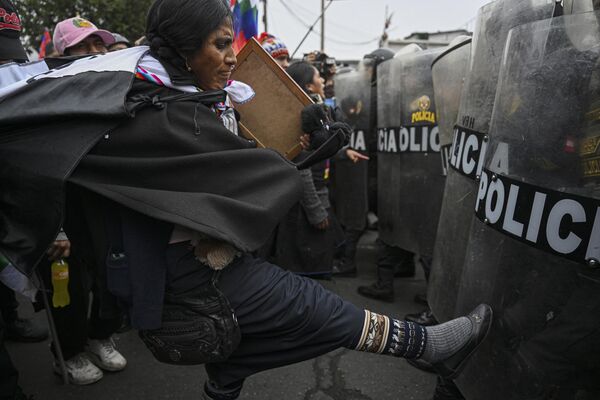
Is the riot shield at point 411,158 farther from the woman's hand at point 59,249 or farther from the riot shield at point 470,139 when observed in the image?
the woman's hand at point 59,249

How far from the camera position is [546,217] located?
123 centimetres

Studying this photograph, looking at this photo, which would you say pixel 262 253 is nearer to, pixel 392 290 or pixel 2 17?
pixel 392 290

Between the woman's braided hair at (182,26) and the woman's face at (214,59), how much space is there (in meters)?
0.02

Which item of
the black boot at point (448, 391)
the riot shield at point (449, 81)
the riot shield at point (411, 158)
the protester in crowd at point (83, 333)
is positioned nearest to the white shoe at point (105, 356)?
the protester in crowd at point (83, 333)

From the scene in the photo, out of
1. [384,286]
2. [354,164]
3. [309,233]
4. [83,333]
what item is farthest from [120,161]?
[354,164]

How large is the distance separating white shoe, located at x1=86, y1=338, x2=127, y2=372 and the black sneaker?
1.63ft

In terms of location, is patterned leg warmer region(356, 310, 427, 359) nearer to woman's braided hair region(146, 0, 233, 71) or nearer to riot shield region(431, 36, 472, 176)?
woman's braided hair region(146, 0, 233, 71)

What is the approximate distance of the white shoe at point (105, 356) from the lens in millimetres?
2541

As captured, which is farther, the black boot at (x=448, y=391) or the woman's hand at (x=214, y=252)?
the black boot at (x=448, y=391)

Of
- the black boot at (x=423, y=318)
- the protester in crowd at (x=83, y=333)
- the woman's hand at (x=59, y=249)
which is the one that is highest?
the woman's hand at (x=59, y=249)

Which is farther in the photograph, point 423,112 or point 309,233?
point 309,233

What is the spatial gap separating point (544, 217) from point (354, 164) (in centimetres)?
288

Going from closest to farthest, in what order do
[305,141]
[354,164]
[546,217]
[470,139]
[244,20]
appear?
[546,217]
[470,139]
[305,141]
[244,20]
[354,164]

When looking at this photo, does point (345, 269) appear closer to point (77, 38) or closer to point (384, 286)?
point (384, 286)
